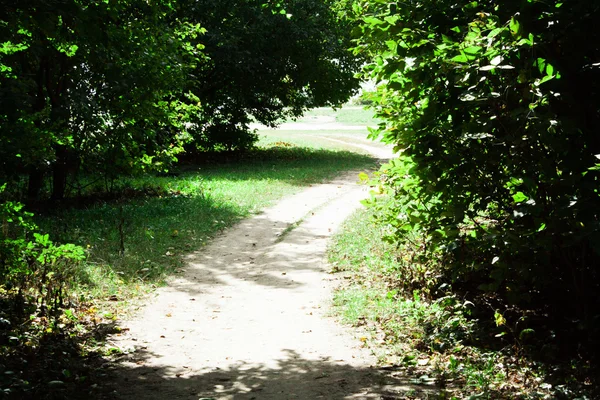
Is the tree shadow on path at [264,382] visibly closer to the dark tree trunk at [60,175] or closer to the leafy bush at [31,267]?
the leafy bush at [31,267]

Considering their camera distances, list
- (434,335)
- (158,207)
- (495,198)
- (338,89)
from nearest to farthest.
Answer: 1. (495,198)
2. (434,335)
3. (158,207)
4. (338,89)

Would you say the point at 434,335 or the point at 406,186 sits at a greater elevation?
the point at 406,186

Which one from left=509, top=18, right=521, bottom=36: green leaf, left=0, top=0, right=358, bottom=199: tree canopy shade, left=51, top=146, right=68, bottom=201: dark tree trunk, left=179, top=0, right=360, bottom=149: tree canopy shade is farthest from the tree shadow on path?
left=179, top=0, right=360, bottom=149: tree canopy shade

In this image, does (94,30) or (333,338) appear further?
(333,338)

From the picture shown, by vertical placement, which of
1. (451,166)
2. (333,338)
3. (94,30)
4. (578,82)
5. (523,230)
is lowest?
(333,338)

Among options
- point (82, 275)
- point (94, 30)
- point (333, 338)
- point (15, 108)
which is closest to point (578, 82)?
point (333, 338)

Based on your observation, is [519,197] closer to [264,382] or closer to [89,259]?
[264,382]

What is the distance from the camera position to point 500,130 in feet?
18.6

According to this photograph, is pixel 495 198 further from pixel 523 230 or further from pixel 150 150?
pixel 150 150

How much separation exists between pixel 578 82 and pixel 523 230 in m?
1.36

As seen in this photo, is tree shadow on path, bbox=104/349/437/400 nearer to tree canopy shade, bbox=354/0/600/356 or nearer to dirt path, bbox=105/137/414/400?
dirt path, bbox=105/137/414/400

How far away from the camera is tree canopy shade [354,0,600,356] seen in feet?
15.7

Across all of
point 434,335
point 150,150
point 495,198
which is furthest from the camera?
point 150,150

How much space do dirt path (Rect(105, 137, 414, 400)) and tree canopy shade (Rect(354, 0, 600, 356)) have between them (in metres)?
1.60
